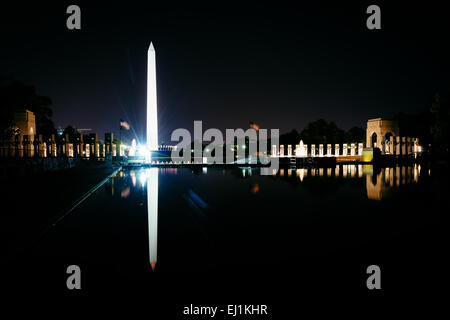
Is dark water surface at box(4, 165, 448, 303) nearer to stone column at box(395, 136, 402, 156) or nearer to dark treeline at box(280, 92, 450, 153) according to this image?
stone column at box(395, 136, 402, 156)

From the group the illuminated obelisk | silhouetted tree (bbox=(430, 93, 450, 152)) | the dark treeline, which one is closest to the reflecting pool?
silhouetted tree (bbox=(430, 93, 450, 152))

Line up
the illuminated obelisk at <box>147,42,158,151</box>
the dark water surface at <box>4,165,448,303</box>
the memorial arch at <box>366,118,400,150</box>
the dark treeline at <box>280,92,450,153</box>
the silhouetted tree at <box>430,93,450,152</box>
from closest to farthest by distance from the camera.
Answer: the dark water surface at <box>4,165,448,303</box>
the silhouetted tree at <box>430,93,450,152</box>
the memorial arch at <box>366,118,400,150</box>
the illuminated obelisk at <box>147,42,158,151</box>
the dark treeline at <box>280,92,450,153</box>

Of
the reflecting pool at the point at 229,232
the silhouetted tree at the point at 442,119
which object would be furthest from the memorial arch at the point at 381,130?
the reflecting pool at the point at 229,232

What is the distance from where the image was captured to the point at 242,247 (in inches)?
173

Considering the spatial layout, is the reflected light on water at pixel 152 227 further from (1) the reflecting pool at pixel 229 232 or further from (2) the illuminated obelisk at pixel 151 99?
(2) the illuminated obelisk at pixel 151 99

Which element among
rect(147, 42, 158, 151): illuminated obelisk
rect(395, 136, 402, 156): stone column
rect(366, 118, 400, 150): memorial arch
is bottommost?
rect(395, 136, 402, 156): stone column

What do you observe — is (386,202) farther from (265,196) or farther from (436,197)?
(265,196)

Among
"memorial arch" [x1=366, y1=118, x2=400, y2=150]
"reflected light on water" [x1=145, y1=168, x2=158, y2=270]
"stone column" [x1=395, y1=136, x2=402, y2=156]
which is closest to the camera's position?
"reflected light on water" [x1=145, y1=168, x2=158, y2=270]

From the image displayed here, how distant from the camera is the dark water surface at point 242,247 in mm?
3289

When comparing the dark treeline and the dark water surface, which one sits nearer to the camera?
the dark water surface

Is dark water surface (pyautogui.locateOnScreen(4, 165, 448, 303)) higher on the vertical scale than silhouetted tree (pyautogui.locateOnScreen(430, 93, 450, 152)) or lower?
lower

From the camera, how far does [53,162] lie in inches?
851

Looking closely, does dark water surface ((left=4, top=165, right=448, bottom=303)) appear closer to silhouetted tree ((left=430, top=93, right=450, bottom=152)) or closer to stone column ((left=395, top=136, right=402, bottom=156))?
stone column ((left=395, top=136, right=402, bottom=156))

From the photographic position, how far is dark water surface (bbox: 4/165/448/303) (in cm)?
329
